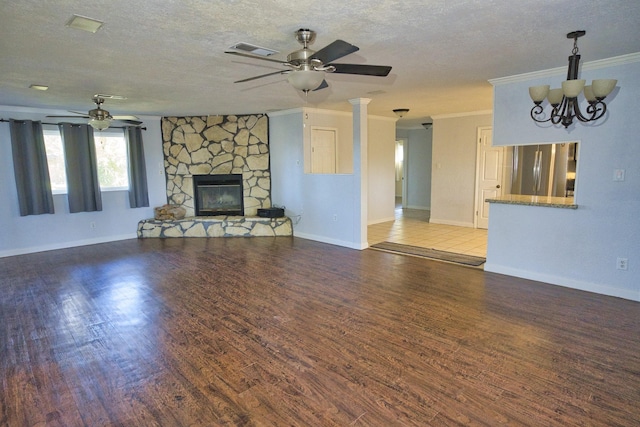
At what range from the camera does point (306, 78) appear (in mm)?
2469

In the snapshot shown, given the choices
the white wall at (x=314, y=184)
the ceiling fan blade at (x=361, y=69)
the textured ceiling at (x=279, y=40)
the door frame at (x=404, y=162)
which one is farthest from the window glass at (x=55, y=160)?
the door frame at (x=404, y=162)

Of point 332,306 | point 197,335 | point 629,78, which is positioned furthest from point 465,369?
point 629,78

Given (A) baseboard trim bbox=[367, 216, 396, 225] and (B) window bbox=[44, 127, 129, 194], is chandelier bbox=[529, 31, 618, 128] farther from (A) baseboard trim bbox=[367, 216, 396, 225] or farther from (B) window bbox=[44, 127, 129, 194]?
(B) window bbox=[44, 127, 129, 194]

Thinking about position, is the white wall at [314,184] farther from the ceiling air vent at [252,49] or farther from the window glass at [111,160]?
the ceiling air vent at [252,49]

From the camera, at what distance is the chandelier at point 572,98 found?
10.2 feet

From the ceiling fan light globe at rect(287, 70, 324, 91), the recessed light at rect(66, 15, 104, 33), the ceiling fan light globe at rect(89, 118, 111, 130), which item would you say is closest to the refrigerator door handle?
the ceiling fan light globe at rect(287, 70, 324, 91)

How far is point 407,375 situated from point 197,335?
1711mm

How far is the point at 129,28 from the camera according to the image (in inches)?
100

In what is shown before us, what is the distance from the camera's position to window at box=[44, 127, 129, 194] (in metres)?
6.14

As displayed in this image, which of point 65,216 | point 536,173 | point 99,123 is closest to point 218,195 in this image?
point 65,216

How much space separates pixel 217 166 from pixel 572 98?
609 centimetres

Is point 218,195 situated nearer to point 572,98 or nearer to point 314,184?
point 314,184

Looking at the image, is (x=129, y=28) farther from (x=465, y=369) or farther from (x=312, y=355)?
(x=465, y=369)

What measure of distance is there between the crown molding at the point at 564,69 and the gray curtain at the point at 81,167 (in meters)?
6.52
